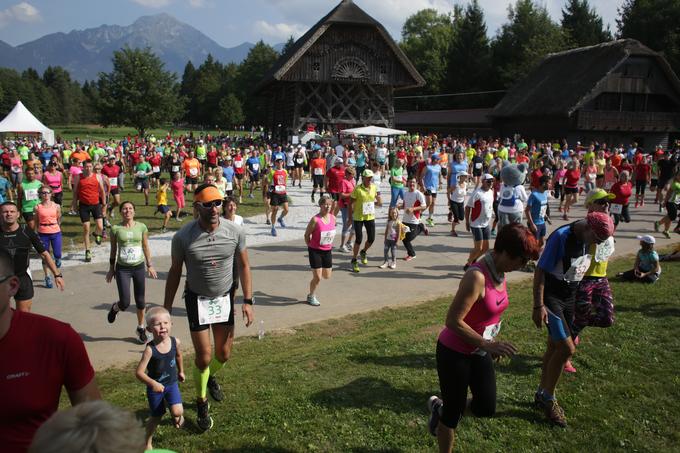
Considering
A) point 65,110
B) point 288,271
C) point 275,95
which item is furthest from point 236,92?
point 288,271

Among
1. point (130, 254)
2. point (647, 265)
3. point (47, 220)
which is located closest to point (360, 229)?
point (130, 254)

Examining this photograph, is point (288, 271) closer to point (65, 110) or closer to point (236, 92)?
point (236, 92)

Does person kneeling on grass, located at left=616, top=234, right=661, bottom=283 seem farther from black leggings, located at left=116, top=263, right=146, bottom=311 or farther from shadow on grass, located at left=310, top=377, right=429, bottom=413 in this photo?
black leggings, located at left=116, top=263, right=146, bottom=311

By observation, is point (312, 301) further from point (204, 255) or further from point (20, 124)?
point (20, 124)

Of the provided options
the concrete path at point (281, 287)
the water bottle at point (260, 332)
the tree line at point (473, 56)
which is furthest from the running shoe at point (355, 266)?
the tree line at point (473, 56)

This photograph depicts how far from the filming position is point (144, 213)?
1650cm

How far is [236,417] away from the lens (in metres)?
Answer: 4.88

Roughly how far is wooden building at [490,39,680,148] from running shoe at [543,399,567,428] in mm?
34107

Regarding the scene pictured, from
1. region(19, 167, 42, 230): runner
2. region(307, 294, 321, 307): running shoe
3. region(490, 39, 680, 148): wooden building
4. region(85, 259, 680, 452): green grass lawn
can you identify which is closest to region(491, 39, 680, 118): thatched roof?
region(490, 39, 680, 148): wooden building

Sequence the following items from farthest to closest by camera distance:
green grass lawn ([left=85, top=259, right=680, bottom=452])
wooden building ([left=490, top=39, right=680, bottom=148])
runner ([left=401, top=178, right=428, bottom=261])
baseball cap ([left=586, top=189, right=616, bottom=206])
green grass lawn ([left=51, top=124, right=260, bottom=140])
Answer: green grass lawn ([left=51, top=124, right=260, bottom=140]), wooden building ([left=490, top=39, right=680, bottom=148]), runner ([left=401, top=178, right=428, bottom=261]), baseball cap ([left=586, top=189, right=616, bottom=206]), green grass lawn ([left=85, top=259, right=680, bottom=452])

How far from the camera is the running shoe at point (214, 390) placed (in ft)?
17.3

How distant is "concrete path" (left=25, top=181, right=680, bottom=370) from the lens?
767 centimetres

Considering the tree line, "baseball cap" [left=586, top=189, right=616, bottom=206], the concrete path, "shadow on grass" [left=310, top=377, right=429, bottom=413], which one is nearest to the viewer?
"shadow on grass" [left=310, top=377, right=429, bottom=413]

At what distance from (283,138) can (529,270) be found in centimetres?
3319
